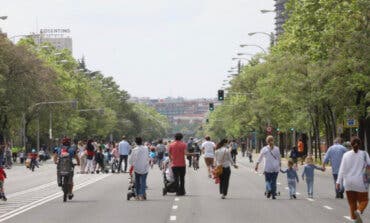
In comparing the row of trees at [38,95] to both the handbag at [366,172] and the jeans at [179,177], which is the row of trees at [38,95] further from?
the handbag at [366,172]

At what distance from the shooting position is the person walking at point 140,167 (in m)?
27.9

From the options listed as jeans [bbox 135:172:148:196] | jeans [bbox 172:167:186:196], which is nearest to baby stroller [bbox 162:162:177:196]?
jeans [bbox 172:167:186:196]

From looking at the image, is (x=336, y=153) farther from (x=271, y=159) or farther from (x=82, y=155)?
(x=82, y=155)

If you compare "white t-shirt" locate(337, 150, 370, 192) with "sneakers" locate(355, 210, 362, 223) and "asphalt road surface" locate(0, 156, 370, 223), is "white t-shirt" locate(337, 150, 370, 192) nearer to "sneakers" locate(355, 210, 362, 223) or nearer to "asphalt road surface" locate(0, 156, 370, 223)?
"sneakers" locate(355, 210, 362, 223)

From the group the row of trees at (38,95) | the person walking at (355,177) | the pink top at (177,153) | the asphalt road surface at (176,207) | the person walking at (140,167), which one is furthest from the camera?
the row of trees at (38,95)

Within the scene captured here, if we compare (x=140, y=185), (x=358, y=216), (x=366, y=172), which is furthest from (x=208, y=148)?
(x=358, y=216)

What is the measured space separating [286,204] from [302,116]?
4754 centimetres

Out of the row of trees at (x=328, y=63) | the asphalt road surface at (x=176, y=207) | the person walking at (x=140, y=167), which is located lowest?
the asphalt road surface at (x=176, y=207)

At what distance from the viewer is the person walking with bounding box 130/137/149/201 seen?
27859 mm

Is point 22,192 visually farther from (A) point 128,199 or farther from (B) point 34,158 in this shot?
(B) point 34,158

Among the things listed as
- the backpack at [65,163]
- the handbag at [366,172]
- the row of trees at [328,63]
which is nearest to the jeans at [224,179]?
the backpack at [65,163]

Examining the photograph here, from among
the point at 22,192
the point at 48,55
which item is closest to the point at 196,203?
the point at 22,192

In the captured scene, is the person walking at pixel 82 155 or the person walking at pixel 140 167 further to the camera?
the person walking at pixel 82 155

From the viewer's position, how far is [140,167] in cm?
Result: 2791
